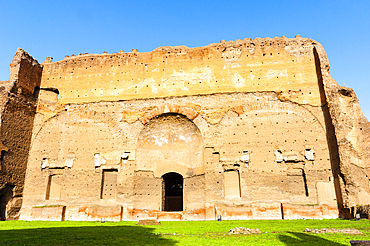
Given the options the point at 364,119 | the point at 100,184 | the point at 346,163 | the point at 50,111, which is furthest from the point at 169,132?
the point at 364,119

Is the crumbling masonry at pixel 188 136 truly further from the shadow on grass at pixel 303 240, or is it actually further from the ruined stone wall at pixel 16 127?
the shadow on grass at pixel 303 240

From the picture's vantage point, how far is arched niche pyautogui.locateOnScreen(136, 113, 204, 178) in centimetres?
1438

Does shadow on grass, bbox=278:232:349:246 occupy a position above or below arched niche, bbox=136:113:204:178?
below

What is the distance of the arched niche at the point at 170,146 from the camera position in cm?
1438

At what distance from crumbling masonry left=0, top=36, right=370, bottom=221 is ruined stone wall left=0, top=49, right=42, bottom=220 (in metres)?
0.05

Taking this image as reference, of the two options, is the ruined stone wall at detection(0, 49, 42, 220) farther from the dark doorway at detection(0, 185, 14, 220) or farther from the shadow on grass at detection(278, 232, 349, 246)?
the shadow on grass at detection(278, 232, 349, 246)

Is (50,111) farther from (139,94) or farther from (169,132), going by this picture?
(169,132)

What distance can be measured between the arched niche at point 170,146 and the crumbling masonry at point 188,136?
0.05 meters

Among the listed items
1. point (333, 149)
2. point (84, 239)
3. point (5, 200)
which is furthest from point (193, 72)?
point (5, 200)

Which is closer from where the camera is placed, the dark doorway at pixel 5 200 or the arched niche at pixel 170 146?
the dark doorway at pixel 5 200

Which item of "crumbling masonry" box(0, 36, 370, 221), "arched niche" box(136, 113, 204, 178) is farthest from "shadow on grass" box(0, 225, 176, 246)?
"arched niche" box(136, 113, 204, 178)

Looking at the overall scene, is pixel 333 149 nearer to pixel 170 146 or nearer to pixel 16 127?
pixel 170 146

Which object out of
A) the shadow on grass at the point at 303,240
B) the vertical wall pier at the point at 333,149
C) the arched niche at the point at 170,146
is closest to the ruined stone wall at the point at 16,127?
the arched niche at the point at 170,146

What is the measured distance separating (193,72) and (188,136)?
10.4 ft
